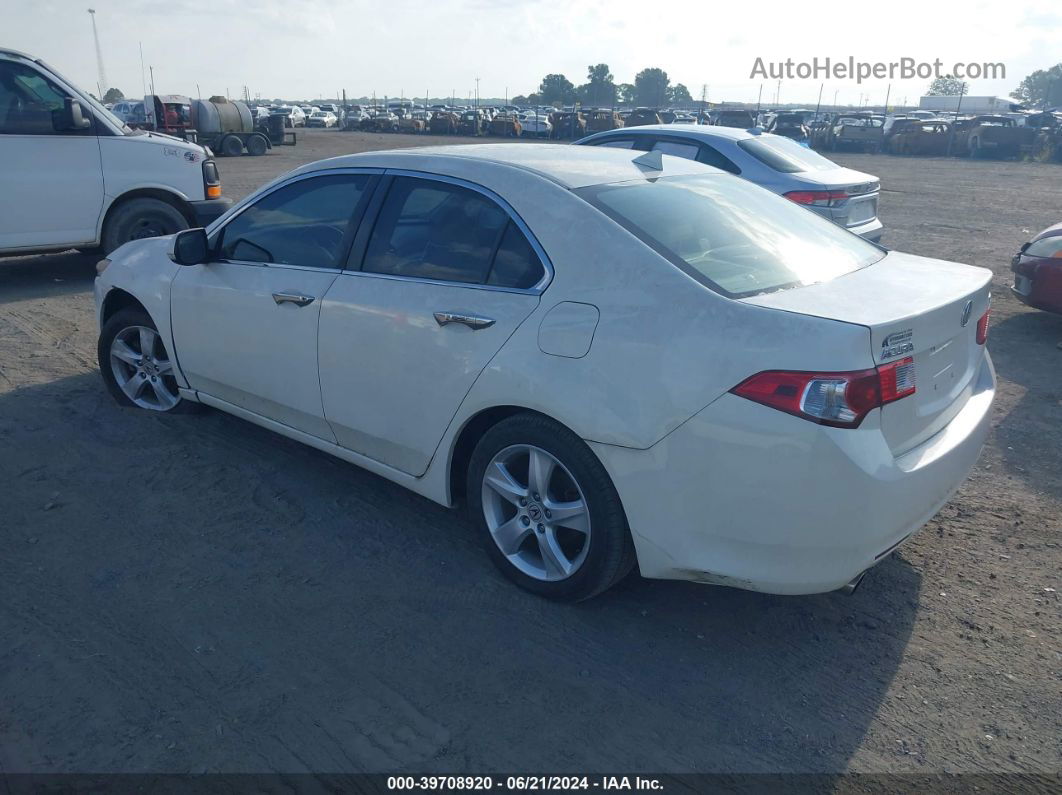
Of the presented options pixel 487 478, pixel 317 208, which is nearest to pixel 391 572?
pixel 487 478

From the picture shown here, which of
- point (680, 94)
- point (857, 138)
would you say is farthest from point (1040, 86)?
point (857, 138)

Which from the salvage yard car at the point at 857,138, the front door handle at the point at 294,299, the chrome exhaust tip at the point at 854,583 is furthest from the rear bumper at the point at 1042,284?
the salvage yard car at the point at 857,138

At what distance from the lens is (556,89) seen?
110 metres

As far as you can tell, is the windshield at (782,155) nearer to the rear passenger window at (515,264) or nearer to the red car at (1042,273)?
the red car at (1042,273)

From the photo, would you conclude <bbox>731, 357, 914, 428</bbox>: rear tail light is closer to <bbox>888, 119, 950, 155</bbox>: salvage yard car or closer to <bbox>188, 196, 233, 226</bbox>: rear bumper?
<bbox>188, 196, 233, 226</bbox>: rear bumper

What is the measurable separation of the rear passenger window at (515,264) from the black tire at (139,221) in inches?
249

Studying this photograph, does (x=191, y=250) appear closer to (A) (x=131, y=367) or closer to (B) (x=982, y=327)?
(A) (x=131, y=367)

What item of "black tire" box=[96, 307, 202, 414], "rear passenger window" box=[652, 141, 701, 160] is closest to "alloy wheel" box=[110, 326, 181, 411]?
"black tire" box=[96, 307, 202, 414]

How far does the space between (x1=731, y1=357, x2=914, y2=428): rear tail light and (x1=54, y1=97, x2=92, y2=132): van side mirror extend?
7733mm

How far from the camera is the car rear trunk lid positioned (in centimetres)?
280

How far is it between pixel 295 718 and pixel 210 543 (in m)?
1.31

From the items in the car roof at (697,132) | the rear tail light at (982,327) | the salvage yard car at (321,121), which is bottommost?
the rear tail light at (982,327)

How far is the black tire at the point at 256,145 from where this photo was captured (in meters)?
30.2

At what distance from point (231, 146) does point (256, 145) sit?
1074mm
